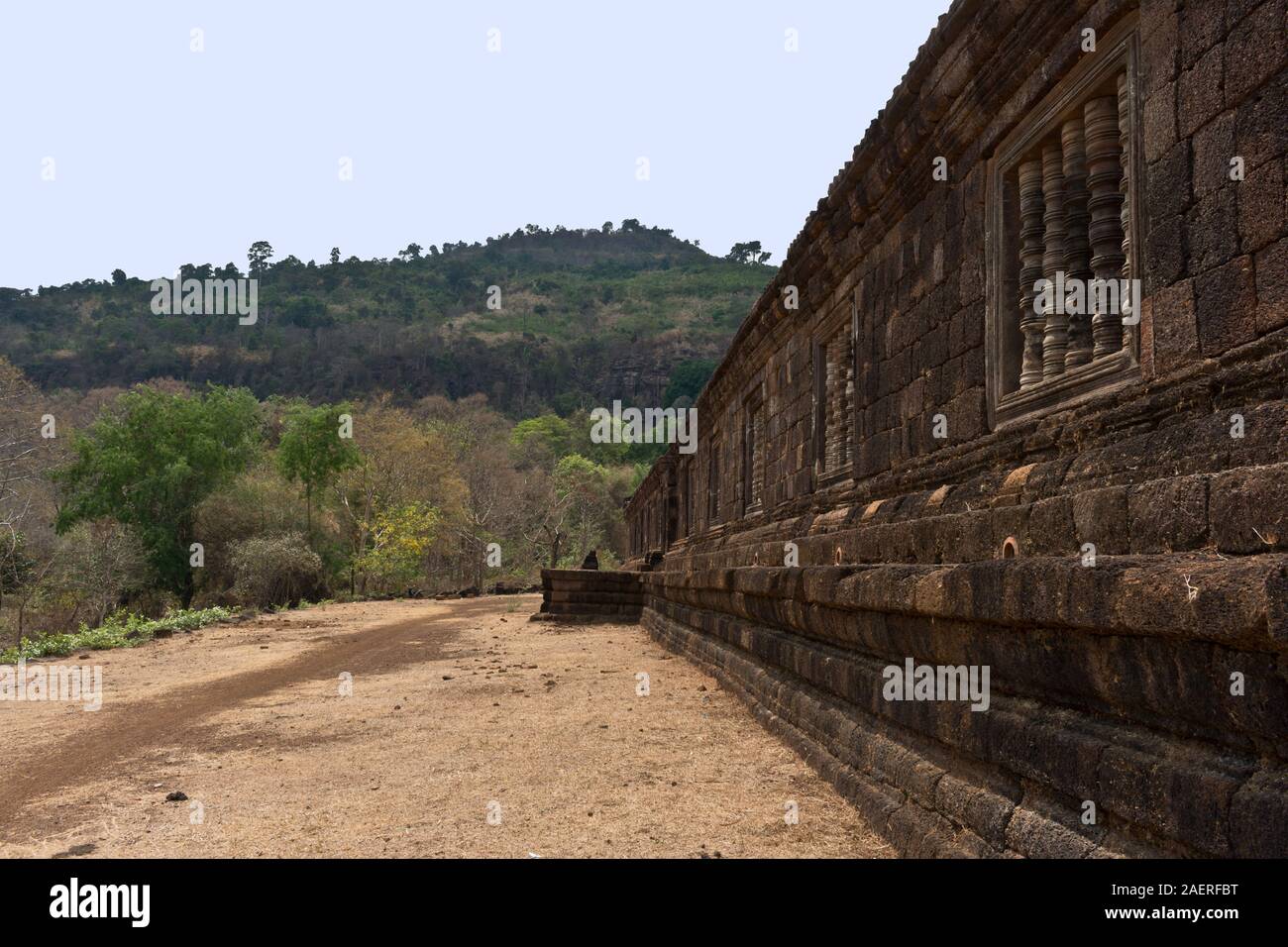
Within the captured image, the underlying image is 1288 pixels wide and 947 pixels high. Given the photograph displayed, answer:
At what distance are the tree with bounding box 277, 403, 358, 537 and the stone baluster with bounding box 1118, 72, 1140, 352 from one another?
3026cm

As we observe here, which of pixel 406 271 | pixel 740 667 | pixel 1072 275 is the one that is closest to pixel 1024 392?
pixel 1072 275

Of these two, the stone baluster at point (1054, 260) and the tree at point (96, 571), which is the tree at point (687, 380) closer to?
the tree at point (96, 571)

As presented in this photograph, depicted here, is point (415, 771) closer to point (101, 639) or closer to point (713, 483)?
point (713, 483)

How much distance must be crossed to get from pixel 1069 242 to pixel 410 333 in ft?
343

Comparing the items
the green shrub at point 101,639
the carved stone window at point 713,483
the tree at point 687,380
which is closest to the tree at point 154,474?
the green shrub at point 101,639

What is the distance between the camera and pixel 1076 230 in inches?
155

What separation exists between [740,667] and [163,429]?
88.6 feet

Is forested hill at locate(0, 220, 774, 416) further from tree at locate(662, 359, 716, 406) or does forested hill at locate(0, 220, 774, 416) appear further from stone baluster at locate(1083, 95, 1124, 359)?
stone baluster at locate(1083, 95, 1124, 359)

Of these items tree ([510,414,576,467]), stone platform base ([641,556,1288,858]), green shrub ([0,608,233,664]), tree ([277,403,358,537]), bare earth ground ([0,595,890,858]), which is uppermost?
tree ([510,414,576,467])

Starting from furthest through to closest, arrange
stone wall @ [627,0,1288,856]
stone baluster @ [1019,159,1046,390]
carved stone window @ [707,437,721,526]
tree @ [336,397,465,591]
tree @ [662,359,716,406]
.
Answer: tree @ [662,359,716,406], tree @ [336,397,465,591], carved stone window @ [707,437,721,526], stone baluster @ [1019,159,1046,390], stone wall @ [627,0,1288,856]

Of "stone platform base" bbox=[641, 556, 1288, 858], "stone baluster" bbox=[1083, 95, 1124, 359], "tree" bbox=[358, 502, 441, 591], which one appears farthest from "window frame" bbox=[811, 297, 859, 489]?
"tree" bbox=[358, 502, 441, 591]

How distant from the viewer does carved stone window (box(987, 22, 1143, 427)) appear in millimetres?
3428

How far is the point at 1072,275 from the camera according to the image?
3.95m

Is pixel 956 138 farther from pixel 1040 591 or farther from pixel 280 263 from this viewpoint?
pixel 280 263
